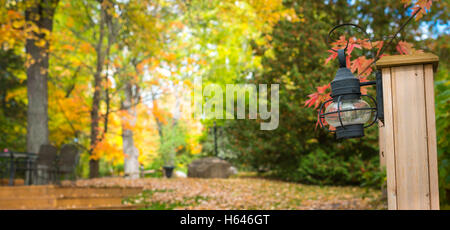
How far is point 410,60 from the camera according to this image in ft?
5.41

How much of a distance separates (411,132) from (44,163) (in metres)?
6.72

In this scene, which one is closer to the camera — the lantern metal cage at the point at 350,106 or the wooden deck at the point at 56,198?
the lantern metal cage at the point at 350,106

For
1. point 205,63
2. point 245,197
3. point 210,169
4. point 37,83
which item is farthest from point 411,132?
point 210,169

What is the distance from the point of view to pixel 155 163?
588 inches

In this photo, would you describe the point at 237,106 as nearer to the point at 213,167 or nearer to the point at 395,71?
the point at 213,167

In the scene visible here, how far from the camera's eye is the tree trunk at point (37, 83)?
807 cm

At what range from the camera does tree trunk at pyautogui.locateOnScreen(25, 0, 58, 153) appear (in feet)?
26.5

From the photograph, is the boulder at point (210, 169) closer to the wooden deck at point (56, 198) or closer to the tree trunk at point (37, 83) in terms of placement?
the tree trunk at point (37, 83)

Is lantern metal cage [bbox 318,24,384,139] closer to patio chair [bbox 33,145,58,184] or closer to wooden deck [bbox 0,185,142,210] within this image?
wooden deck [bbox 0,185,142,210]

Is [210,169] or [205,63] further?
[210,169]

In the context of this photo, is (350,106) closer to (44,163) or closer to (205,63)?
(44,163)

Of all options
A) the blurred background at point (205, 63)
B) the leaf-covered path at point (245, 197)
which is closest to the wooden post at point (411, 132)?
the leaf-covered path at point (245, 197)

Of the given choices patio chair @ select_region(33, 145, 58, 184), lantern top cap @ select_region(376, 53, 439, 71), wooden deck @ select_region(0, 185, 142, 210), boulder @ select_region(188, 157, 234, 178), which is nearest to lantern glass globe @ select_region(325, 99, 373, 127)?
lantern top cap @ select_region(376, 53, 439, 71)

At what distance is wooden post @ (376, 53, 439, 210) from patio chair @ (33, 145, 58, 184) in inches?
261
